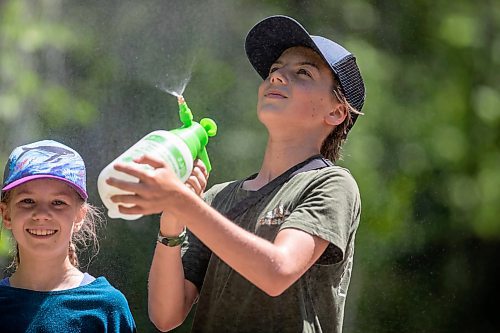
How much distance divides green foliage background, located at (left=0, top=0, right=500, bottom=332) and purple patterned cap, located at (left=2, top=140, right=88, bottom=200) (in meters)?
0.61

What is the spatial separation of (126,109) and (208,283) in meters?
1.13

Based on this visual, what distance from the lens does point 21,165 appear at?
2.31m

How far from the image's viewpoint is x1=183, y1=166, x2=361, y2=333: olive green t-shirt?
6.54 ft

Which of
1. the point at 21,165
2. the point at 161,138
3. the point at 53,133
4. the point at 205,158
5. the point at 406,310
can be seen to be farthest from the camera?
the point at 406,310

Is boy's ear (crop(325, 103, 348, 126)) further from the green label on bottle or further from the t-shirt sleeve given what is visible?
the green label on bottle

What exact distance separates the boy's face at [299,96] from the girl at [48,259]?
1.86ft

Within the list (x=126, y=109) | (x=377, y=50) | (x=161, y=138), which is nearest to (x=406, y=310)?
(x=377, y=50)

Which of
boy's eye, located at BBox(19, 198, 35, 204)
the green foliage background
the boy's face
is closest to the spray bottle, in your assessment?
the boy's face

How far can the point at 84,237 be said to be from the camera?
273cm

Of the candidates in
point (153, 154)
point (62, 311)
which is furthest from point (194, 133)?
point (62, 311)

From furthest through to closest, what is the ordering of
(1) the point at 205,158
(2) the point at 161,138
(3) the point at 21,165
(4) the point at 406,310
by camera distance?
(4) the point at 406,310, (3) the point at 21,165, (1) the point at 205,158, (2) the point at 161,138

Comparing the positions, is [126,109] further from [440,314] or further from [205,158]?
[440,314]

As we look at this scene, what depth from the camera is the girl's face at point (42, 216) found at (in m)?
2.29

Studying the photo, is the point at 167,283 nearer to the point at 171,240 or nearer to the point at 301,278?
the point at 171,240
